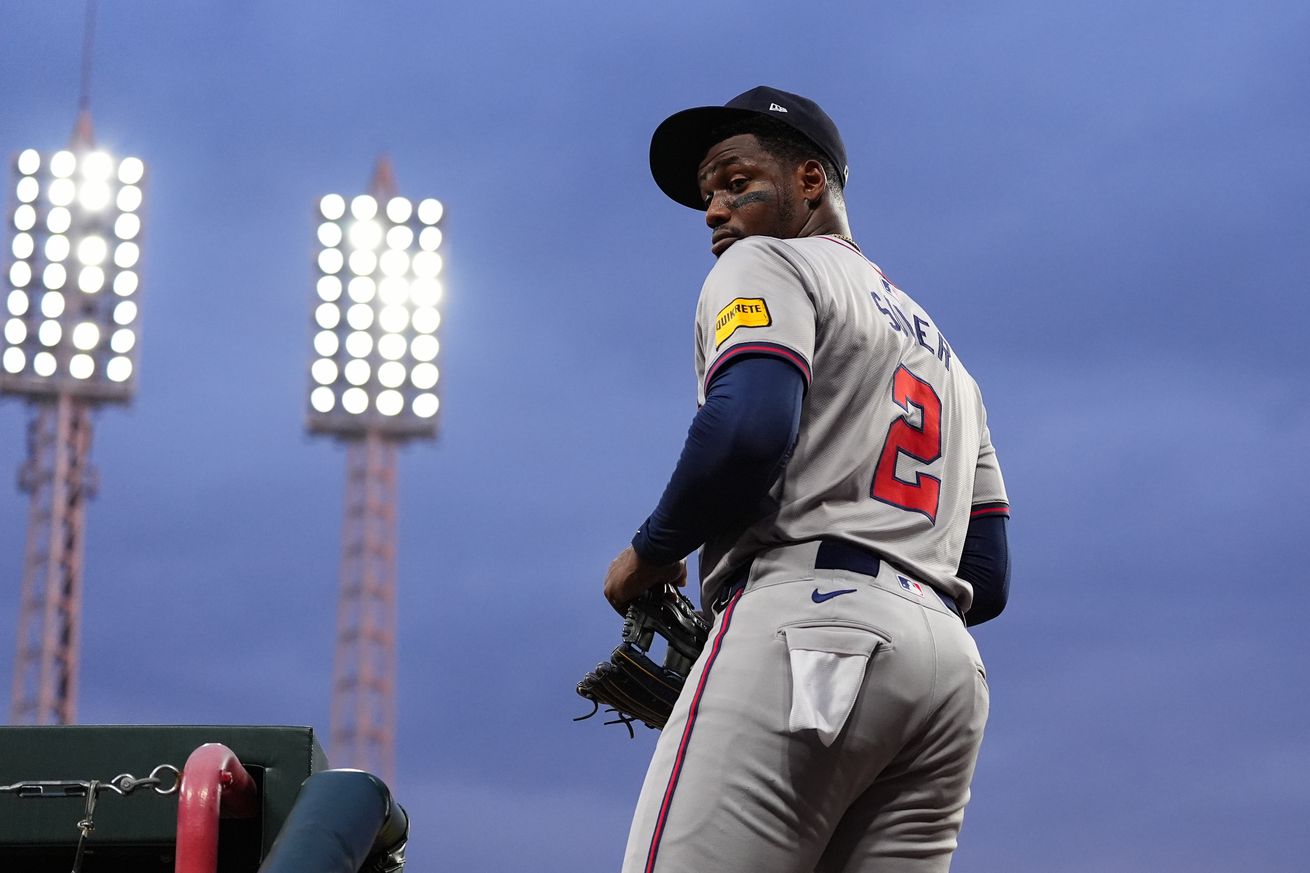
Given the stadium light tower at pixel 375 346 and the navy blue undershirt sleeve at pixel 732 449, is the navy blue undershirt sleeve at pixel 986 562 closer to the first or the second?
the navy blue undershirt sleeve at pixel 732 449

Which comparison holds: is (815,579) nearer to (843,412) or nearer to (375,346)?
(843,412)

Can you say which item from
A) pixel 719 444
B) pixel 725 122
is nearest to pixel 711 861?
pixel 719 444

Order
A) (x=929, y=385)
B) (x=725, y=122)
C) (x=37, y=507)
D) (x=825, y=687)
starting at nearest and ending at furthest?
(x=825, y=687), (x=929, y=385), (x=725, y=122), (x=37, y=507)

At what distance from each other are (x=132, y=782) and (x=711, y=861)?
30.8 inches

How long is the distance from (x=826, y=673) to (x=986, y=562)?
29.9 inches

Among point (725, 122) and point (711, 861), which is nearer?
point (711, 861)

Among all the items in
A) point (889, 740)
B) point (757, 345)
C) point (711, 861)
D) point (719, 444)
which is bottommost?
point (711, 861)

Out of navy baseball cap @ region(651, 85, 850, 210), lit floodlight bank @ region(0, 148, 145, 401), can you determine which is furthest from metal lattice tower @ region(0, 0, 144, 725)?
navy baseball cap @ region(651, 85, 850, 210)

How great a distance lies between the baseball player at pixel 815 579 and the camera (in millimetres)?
2182

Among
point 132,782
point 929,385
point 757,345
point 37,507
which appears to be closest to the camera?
point 132,782

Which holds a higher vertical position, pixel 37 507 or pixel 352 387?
pixel 352 387

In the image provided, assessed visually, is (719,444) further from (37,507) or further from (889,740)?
(37,507)

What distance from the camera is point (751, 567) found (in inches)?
95.0

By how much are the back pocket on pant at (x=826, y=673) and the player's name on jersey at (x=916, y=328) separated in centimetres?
58
